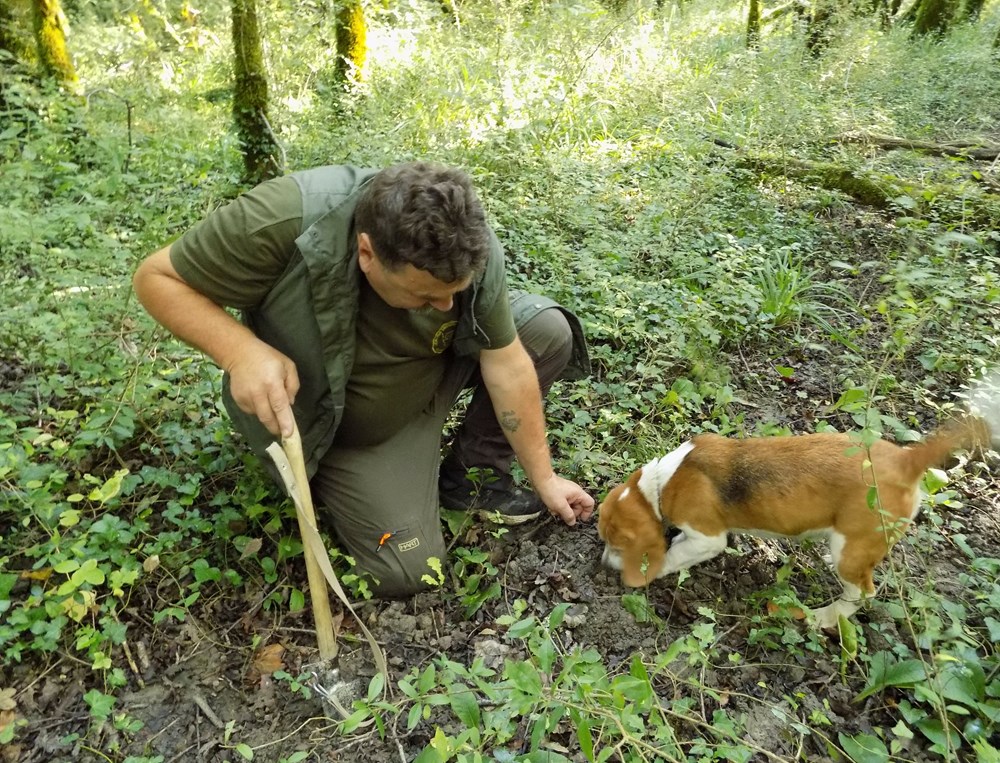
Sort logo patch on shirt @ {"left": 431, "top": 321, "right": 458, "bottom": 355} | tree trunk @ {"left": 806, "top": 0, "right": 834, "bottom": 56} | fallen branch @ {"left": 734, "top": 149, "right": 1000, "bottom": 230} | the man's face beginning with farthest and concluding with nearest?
tree trunk @ {"left": 806, "top": 0, "right": 834, "bottom": 56}, fallen branch @ {"left": 734, "top": 149, "right": 1000, "bottom": 230}, logo patch on shirt @ {"left": 431, "top": 321, "right": 458, "bottom": 355}, the man's face

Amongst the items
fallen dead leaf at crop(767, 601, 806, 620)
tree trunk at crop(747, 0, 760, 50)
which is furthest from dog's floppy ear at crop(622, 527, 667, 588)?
tree trunk at crop(747, 0, 760, 50)

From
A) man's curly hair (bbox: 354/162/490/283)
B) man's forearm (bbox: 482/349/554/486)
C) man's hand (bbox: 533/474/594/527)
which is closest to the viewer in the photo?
man's curly hair (bbox: 354/162/490/283)

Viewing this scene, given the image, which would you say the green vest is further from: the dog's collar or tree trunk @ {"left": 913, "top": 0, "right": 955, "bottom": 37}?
tree trunk @ {"left": 913, "top": 0, "right": 955, "bottom": 37}

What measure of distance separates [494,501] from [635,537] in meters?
0.80

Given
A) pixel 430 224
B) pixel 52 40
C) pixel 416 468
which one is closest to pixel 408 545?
pixel 416 468

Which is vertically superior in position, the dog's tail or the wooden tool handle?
the dog's tail

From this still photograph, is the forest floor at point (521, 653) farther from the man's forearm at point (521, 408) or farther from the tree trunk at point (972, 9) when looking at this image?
the tree trunk at point (972, 9)

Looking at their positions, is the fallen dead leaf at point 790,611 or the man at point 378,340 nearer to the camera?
the man at point 378,340

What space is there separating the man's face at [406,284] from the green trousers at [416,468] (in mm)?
667

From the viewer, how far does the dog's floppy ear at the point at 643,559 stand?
2689mm

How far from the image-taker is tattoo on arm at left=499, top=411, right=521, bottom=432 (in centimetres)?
296

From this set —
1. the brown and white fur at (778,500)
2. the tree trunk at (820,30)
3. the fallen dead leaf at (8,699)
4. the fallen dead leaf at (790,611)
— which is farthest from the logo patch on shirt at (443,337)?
the tree trunk at (820,30)

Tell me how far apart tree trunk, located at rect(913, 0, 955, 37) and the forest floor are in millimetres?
15765

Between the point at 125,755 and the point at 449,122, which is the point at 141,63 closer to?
the point at 449,122
